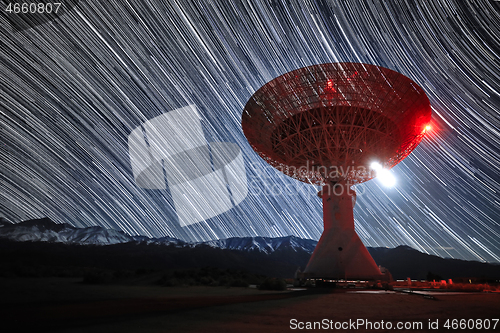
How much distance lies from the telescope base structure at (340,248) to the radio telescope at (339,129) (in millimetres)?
59

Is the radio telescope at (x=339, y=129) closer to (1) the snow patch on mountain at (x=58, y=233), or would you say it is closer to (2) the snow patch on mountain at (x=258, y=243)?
(1) the snow patch on mountain at (x=58, y=233)

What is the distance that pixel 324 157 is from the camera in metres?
20.2

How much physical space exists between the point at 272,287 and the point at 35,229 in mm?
180519

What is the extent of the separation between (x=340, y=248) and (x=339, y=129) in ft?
25.8

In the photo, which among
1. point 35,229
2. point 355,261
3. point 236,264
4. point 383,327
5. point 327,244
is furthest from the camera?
point 35,229

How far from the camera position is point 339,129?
18156mm

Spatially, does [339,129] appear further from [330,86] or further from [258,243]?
[258,243]

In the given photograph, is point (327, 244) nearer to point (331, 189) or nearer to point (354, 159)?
point (331, 189)

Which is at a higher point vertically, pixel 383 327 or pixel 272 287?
pixel 272 287

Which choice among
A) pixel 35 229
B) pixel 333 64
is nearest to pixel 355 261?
pixel 333 64

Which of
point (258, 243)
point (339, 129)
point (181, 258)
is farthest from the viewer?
point (258, 243)

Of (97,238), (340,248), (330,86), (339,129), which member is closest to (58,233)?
(97,238)

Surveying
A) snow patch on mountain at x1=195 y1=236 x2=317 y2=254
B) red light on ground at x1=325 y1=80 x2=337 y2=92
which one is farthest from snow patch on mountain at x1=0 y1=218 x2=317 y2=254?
red light on ground at x1=325 y1=80 x2=337 y2=92

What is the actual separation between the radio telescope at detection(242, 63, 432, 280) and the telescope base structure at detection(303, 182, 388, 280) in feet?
0.20
